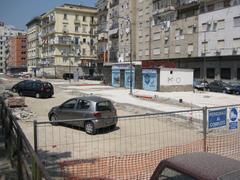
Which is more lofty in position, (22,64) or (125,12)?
(125,12)

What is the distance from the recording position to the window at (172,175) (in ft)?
12.3

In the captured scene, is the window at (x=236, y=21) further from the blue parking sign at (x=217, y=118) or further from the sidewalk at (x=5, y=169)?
the sidewalk at (x=5, y=169)

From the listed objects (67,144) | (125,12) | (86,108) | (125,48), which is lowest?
(67,144)

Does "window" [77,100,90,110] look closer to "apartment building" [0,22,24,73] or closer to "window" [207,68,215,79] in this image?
"window" [207,68,215,79]

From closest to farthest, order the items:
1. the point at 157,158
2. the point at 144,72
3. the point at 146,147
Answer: the point at 157,158, the point at 146,147, the point at 144,72

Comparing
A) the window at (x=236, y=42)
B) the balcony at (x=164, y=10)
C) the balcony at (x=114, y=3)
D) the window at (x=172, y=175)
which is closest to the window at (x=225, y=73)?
the window at (x=236, y=42)

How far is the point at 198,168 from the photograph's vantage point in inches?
147

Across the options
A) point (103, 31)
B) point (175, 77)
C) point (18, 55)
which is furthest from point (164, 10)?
point (18, 55)

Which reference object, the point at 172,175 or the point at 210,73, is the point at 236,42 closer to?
the point at 210,73

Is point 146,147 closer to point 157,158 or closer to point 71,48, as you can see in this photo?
point 157,158

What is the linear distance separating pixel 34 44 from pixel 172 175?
124275mm

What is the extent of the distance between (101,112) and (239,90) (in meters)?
28.2

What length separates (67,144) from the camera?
11.7m

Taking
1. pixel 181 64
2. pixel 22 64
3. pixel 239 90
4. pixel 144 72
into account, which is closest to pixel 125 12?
pixel 181 64
